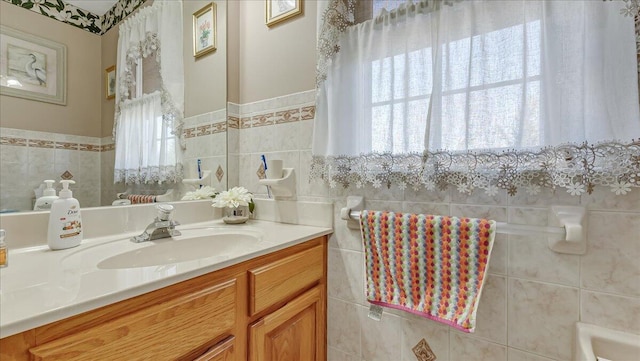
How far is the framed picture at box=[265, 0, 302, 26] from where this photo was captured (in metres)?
1.29

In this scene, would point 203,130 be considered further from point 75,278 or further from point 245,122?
point 75,278

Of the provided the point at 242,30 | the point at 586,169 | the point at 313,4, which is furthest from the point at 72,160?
the point at 586,169

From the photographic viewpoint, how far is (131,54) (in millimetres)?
1109

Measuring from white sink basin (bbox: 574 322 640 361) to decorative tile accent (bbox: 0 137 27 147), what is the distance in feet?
5.45

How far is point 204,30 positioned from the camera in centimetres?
144

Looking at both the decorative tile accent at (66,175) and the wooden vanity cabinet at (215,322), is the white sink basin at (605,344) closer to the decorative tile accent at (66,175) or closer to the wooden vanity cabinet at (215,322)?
the wooden vanity cabinet at (215,322)

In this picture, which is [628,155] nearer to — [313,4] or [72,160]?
[313,4]

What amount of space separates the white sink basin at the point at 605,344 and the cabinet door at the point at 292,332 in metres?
0.79

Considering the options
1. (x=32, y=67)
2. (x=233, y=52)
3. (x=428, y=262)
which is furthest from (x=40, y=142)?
(x=428, y=262)

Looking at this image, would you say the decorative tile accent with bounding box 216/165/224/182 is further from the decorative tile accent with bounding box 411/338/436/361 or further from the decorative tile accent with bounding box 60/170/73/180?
the decorative tile accent with bounding box 411/338/436/361

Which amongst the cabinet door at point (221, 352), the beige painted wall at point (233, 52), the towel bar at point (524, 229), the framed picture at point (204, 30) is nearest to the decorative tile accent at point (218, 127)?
the beige painted wall at point (233, 52)

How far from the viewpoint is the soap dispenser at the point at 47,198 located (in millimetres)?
892

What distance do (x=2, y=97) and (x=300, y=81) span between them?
98cm

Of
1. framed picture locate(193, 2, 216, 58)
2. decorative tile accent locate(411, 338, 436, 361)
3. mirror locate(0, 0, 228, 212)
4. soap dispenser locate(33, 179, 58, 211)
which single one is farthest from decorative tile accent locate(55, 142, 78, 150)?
decorative tile accent locate(411, 338, 436, 361)
